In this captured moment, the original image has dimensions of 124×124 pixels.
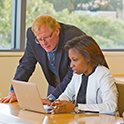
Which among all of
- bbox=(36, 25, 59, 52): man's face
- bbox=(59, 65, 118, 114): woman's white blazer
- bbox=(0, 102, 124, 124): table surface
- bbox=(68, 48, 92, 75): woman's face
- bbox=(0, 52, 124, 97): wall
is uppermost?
bbox=(36, 25, 59, 52): man's face

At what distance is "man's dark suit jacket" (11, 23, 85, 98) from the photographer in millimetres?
2711

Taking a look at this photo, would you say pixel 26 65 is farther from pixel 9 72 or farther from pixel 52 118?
pixel 9 72

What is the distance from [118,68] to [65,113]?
10.3 feet

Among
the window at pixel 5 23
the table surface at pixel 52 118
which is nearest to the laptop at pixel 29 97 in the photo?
the table surface at pixel 52 118

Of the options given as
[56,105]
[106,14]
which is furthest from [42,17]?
[106,14]

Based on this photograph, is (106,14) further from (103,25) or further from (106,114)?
(106,114)

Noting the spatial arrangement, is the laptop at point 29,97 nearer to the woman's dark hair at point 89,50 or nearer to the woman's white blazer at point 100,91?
the woman's white blazer at point 100,91

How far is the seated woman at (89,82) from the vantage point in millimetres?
2156

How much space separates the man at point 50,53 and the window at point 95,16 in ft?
6.45

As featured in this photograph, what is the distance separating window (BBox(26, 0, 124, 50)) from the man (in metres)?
1.96

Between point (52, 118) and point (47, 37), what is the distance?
2.69 feet

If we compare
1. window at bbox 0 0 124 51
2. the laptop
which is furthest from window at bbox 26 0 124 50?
the laptop

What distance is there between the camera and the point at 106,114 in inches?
85.0

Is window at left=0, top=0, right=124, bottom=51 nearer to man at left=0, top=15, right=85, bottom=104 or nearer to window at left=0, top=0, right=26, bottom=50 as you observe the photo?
window at left=0, top=0, right=26, bottom=50
